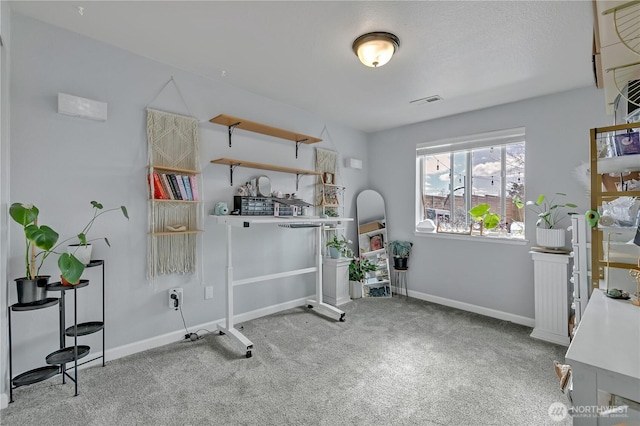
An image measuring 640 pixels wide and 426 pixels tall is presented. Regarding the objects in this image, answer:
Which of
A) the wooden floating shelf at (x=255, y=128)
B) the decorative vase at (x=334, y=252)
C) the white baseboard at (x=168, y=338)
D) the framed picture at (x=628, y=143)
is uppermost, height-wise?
the wooden floating shelf at (x=255, y=128)

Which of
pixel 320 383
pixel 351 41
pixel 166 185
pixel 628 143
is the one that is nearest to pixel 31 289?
pixel 166 185

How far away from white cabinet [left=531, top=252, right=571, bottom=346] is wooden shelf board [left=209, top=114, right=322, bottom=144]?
2.78m

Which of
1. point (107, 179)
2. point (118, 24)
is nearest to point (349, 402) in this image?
point (107, 179)

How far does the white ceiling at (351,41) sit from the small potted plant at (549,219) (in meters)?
1.16

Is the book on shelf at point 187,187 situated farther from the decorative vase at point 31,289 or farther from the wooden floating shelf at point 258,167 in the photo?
the decorative vase at point 31,289

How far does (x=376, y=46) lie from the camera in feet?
7.11

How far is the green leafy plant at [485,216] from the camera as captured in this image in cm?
356

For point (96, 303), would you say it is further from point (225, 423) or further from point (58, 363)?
point (225, 423)

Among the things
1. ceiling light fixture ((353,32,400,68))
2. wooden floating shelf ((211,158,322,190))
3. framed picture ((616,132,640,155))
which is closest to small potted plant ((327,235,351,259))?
wooden floating shelf ((211,158,322,190))

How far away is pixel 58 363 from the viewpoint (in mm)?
1962

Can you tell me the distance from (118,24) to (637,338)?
130 inches

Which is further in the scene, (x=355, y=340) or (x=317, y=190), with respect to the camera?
(x=317, y=190)

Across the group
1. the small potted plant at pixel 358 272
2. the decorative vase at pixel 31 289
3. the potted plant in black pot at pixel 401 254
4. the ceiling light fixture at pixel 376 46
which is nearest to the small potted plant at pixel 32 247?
the decorative vase at pixel 31 289

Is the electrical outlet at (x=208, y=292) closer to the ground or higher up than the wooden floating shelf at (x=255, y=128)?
closer to the ground
